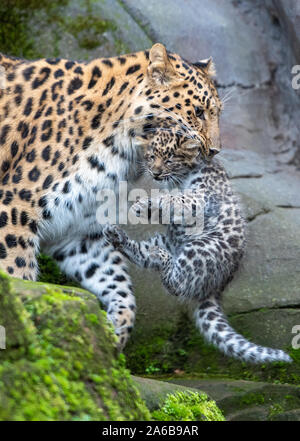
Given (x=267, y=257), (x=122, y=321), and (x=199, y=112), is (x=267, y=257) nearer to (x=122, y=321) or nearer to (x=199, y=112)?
(x=122, y=321)

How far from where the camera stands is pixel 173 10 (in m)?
9.91

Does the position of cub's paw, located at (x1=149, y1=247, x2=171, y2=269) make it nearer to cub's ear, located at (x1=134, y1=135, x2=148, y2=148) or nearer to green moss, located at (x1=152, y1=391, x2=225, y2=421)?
cub's ear, located at (x1=134, y1=135, x2=148, y2=148)

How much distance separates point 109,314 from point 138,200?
3.46 ft

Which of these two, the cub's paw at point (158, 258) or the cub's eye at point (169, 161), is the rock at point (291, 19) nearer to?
the cub's eye at point (169, 161)

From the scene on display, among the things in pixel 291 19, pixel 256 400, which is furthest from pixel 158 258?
pixel 291 19

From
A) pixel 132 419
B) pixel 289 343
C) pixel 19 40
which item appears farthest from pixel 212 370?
pixel 19 40

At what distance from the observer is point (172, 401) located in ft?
14.0

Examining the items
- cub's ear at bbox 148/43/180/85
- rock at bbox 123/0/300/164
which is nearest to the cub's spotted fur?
cub's ear at bbox 148/43/180/85

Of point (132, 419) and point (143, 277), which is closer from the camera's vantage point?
point (132, 419)

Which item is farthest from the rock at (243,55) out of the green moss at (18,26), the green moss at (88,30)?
the green moss at (18,26)

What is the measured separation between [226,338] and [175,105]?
6.49ft

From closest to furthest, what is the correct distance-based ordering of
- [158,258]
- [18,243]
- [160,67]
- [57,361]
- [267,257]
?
[57,361] < [18,243] < [160,67] < [158,258] < [267,257]

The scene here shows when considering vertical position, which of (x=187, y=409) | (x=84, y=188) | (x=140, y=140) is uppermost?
(x=140, y=140)

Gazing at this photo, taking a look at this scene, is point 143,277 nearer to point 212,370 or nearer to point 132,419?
point 212,370
